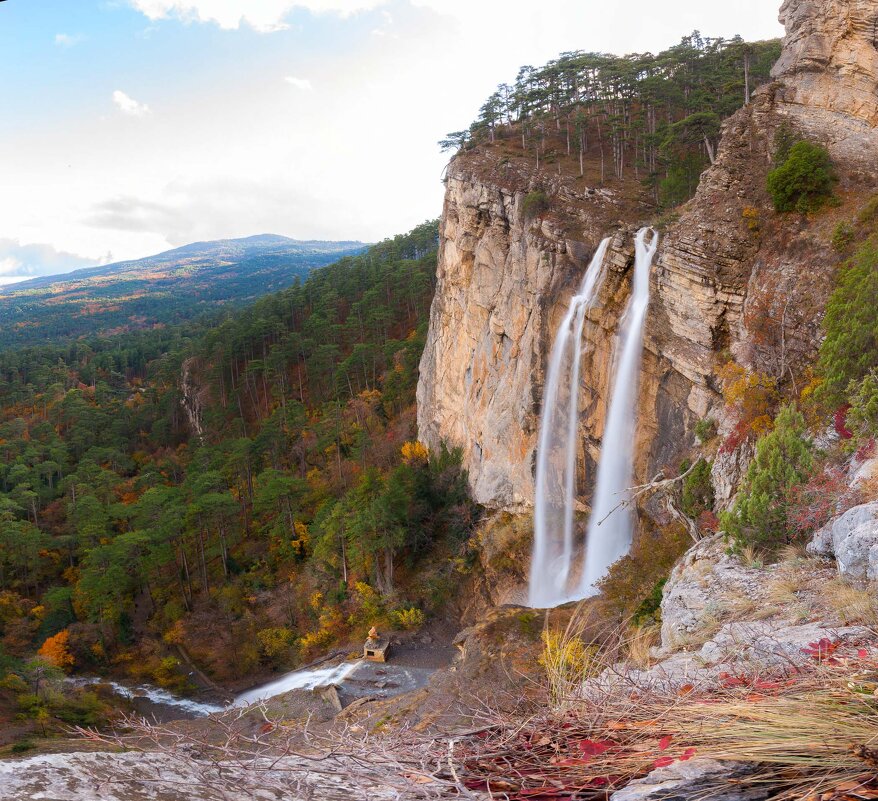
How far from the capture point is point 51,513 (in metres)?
41.3

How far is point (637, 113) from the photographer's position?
123ft

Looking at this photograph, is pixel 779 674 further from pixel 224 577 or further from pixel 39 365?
pixel 39 365

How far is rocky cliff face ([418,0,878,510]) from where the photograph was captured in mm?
15164

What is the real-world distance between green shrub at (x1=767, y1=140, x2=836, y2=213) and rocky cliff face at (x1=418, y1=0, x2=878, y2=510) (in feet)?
1.42

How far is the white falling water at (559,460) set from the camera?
22.5 metres

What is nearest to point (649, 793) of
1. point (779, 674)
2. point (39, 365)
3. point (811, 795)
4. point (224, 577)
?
point (811, 795)

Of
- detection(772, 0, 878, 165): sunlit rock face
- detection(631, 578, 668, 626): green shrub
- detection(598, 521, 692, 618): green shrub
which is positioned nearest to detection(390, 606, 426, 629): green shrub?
detection(598, 521, 692, 618): green shrub

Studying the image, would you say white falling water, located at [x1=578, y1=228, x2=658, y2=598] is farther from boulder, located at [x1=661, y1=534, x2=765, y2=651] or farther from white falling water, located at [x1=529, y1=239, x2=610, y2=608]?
boulder, located at [x1=661, y1=534, x2=765, y2=651]

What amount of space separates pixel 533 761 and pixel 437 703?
11.6m

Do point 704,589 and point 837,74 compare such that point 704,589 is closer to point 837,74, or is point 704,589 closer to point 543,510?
point 543,510

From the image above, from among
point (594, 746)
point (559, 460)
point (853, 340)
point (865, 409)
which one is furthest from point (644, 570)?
point (594, 746)

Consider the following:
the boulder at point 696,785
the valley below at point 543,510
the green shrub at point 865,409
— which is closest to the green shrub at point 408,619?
the valley below at point 543,510

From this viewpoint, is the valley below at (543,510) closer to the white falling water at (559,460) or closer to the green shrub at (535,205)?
the white falling water at (559,460)

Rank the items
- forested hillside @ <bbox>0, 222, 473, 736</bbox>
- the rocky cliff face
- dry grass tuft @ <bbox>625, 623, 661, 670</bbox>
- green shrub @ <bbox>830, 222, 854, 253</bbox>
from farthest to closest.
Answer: forested hillside @ <bbox>0, 222, 473, 736</bbox>, the rocky cliff face, green shrub @ <bbox>830, 222, 854, 253</bbox>, dry grass tuft @ <bbox>625, 623, 661, 670</bbox>
